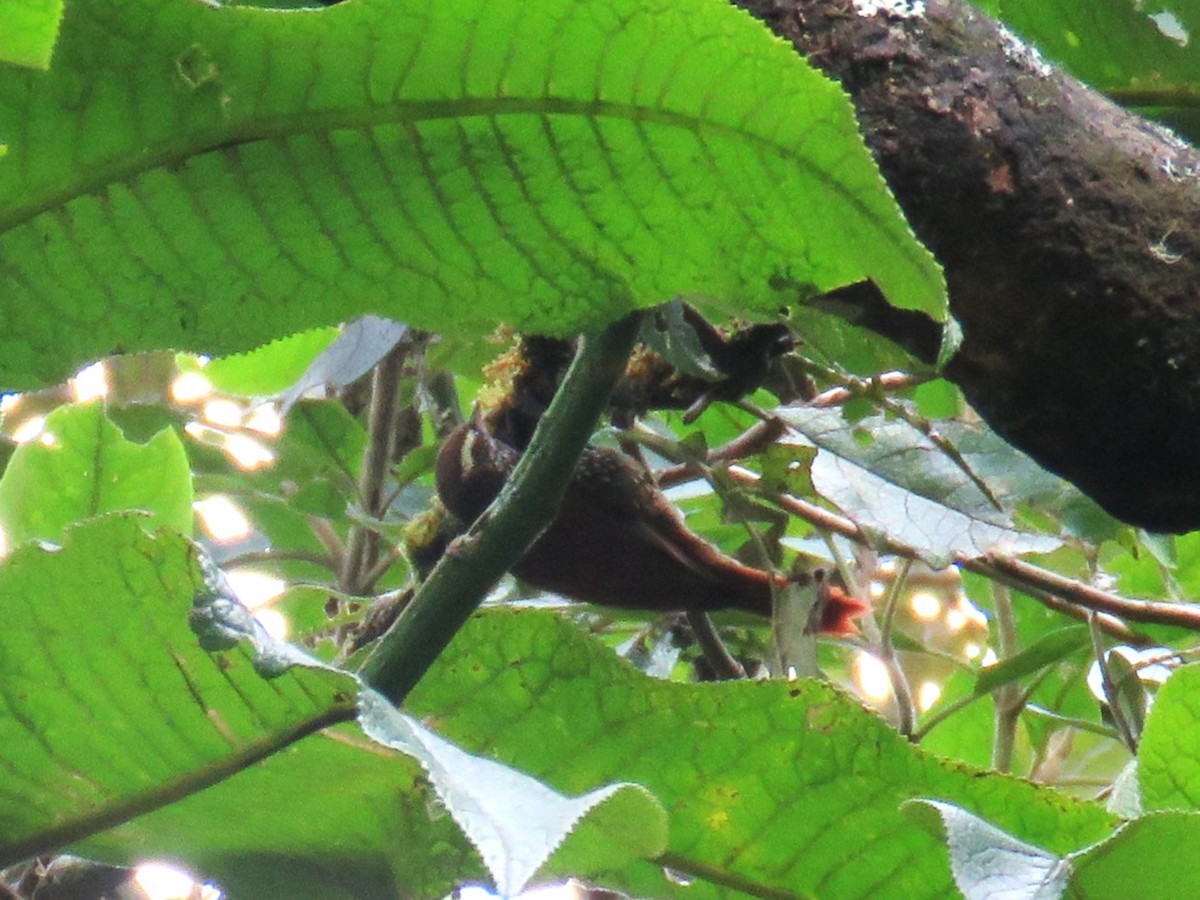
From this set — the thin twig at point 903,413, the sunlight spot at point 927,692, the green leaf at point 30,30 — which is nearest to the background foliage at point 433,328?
the green leaf at point 30,30

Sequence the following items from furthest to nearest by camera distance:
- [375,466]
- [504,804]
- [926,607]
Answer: [926,607], [375,466], [504,804]

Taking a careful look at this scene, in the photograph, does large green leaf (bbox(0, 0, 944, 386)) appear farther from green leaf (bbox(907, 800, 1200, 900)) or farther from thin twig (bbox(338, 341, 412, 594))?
thin twig (bbox(338, 341, 412, 594))

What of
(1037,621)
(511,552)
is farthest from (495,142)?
(1037,621)

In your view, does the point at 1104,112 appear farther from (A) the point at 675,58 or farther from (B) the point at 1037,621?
(B) the point at 1037,621

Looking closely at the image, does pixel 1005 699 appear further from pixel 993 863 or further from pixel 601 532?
pixel 993 863

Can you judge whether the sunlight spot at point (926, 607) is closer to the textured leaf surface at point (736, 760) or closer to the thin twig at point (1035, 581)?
the thin twig at point (1035, 581)

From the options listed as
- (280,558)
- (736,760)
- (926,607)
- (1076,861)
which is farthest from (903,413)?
(926,607)

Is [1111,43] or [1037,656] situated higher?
[1111,43]
